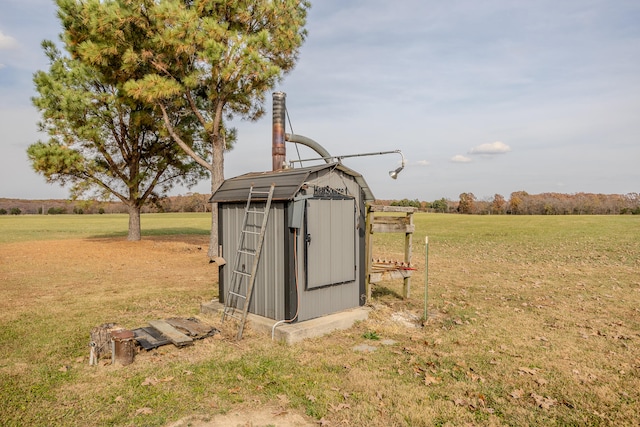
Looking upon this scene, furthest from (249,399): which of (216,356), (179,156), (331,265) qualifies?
(179,156)

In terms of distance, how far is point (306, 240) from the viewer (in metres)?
7.80

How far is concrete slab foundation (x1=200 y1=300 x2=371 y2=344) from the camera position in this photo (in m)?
7.32

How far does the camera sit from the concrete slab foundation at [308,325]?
732 centimetres

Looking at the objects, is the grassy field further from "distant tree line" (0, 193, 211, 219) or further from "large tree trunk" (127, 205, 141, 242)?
"distant tree line" (0, 193, 211, 219)

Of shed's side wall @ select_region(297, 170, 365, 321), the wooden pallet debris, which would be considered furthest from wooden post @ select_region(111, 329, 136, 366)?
shed's side wall @ select_region(297, 170, 365, 321)

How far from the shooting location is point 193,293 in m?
A: 11.7

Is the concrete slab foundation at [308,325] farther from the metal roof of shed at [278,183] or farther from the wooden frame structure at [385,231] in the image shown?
the metal roof of shed at [278,183]

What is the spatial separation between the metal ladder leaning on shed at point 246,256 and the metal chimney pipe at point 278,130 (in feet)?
6.50

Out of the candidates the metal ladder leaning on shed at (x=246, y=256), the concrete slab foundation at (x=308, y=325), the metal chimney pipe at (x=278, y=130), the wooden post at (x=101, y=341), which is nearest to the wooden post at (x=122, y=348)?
the wooden post at (x=101, y=341)

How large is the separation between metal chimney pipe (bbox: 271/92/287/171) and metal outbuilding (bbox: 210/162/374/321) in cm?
104

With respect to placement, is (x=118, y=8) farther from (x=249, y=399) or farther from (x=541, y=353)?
(x=541, y=353)

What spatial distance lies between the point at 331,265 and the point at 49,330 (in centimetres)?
593

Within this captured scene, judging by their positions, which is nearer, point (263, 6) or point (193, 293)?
point (193, 293)

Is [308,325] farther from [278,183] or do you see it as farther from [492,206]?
[492,206]
